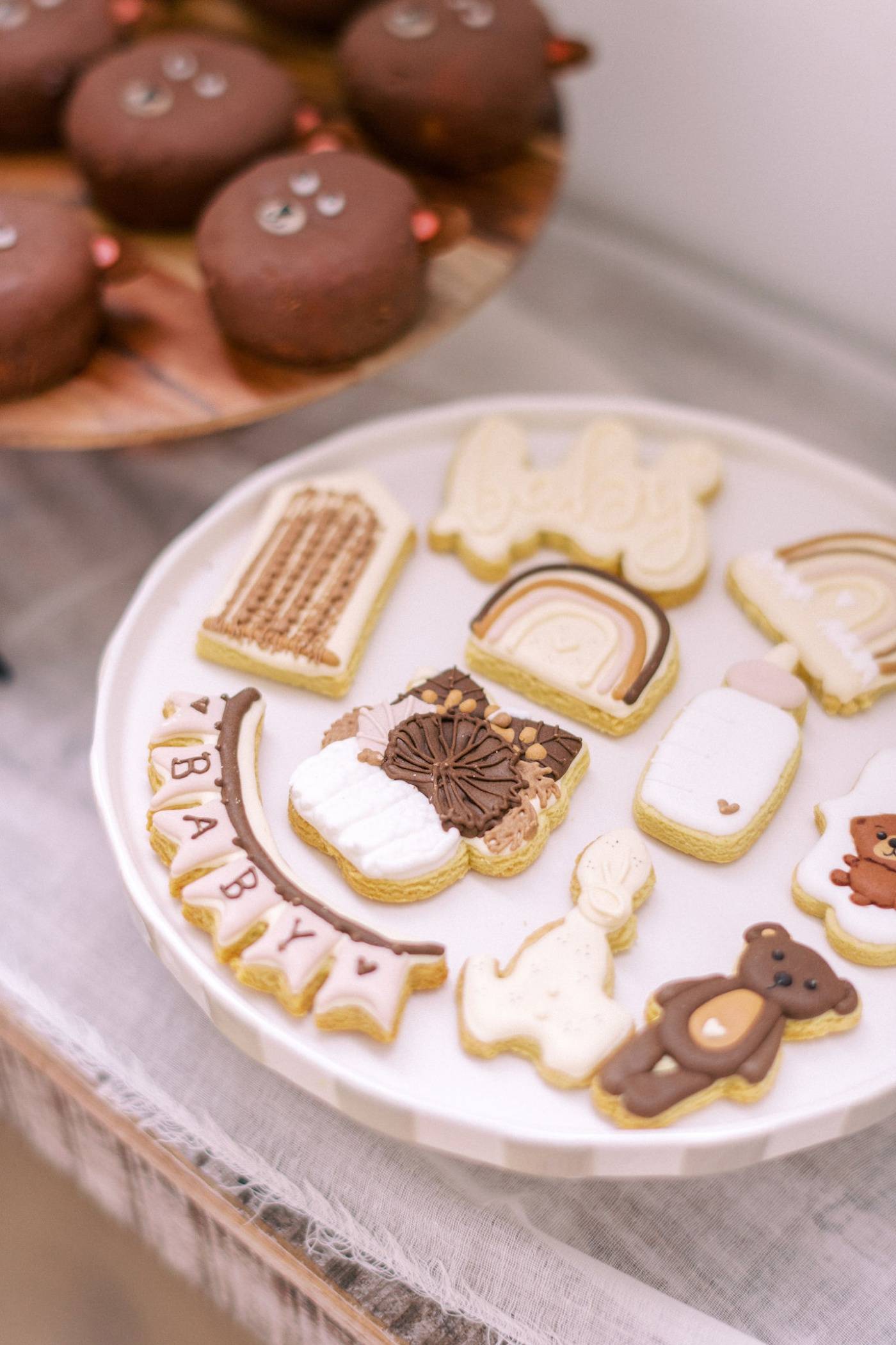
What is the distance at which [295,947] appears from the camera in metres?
0.92

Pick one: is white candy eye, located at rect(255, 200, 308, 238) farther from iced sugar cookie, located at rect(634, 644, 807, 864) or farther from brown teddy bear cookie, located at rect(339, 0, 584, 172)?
iced sugar cookie, located at rect(634, 644, 807, 864)

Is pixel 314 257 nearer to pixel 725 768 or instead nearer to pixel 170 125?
pixel 170 125

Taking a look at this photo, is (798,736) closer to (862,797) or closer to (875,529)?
(862,797)

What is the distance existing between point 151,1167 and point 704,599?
28.5 inches

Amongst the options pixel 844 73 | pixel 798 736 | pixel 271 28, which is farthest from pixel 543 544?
pixel 271 28

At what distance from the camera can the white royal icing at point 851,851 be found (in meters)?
0.94

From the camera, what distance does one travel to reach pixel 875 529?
49.4 inches

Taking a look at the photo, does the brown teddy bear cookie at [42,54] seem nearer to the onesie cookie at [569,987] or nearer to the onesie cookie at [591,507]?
the onesie cookie at [591,507]

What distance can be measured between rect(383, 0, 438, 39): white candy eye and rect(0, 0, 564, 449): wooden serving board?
6.0 inches

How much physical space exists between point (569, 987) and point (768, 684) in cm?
34

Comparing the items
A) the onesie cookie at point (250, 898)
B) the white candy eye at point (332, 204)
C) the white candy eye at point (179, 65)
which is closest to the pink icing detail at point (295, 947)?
the onesie cookie at point (250, 898)

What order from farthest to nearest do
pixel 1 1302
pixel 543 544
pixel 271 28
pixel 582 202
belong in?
pixel 582 202 < pixel 271 28 < pixel 543 544 < pixel 1 1302

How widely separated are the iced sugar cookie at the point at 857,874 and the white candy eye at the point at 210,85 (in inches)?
40.1

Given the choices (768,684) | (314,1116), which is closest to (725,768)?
(768,684)
